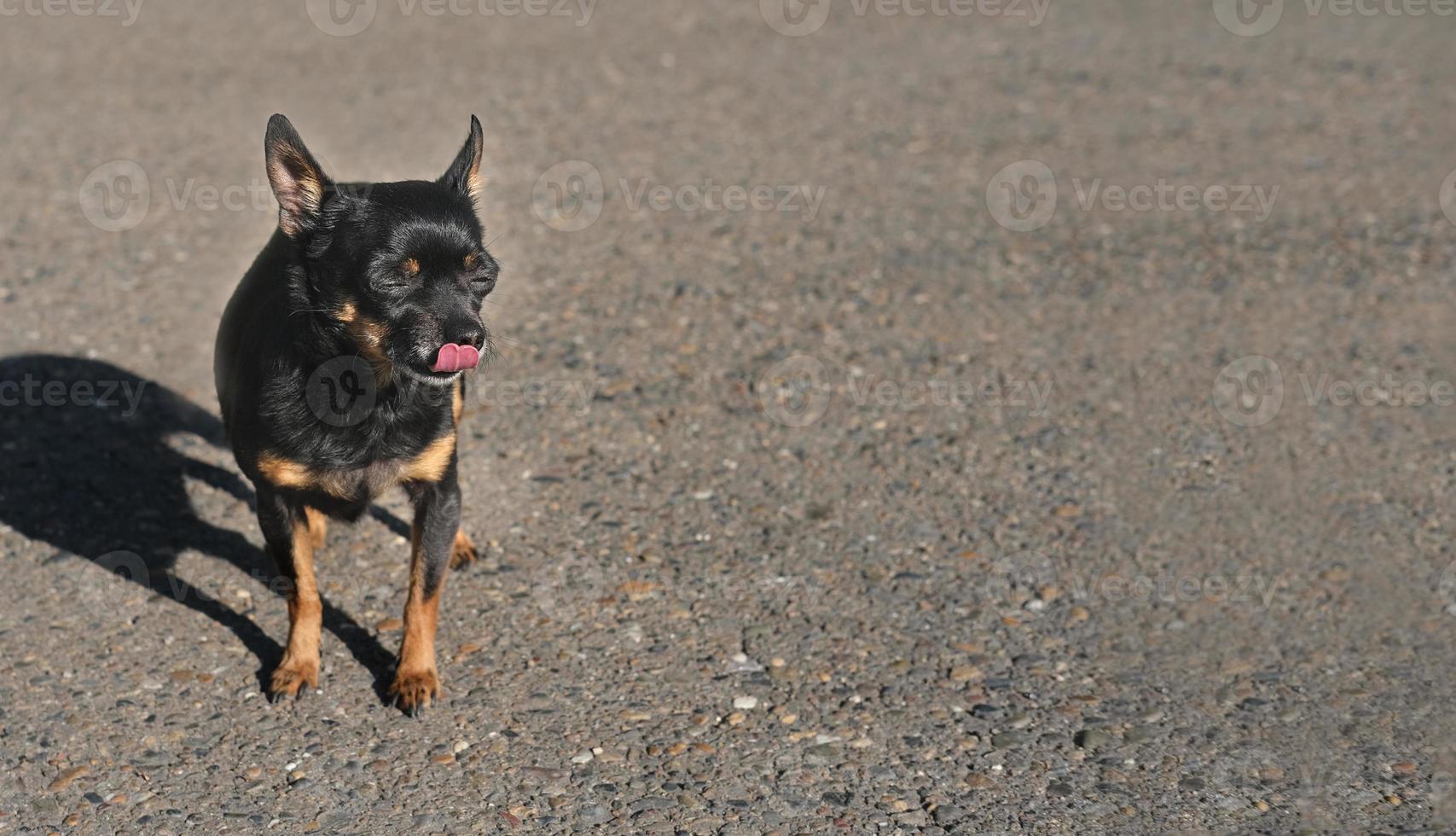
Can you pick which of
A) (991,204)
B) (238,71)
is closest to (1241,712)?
(991,204)

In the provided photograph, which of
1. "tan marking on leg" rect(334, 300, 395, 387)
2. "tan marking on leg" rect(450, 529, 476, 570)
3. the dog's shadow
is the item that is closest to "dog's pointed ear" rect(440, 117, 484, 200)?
"tan marking on leg" rect(334, 300, 395, 387)

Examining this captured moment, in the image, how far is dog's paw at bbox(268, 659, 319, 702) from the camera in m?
4.34

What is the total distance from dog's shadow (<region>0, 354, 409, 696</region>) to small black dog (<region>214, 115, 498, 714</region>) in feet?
1.34

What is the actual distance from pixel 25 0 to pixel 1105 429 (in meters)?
10.5

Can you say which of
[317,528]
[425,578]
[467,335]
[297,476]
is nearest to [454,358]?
[467,335]

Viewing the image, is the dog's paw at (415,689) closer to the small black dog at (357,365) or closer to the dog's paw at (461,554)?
the small black dog at (357,365)

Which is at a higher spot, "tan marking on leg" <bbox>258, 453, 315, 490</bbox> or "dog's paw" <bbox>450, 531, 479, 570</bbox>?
"tan marking on leg" <bbox>258, 453, 315, 490</bbox>

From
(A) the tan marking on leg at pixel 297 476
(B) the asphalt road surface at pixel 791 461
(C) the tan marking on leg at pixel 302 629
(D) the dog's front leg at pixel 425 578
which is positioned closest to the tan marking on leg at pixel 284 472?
(A) the tan marking on leg at pixel 297 476

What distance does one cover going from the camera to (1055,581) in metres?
5.12

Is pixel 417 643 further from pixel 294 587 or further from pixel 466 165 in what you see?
pixel 466 165

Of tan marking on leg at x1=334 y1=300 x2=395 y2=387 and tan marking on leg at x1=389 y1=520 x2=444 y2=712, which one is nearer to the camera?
tan marking on leg at x1=334 y1=300 x2=395 y2=387

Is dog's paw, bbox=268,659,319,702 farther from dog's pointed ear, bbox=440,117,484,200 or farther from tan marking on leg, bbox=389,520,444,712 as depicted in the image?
dog's pointed ear, bbox=440,117,484,200

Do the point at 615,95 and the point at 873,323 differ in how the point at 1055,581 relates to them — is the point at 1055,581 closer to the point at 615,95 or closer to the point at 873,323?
the point at 873,323

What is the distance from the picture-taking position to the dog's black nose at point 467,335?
3869mm
